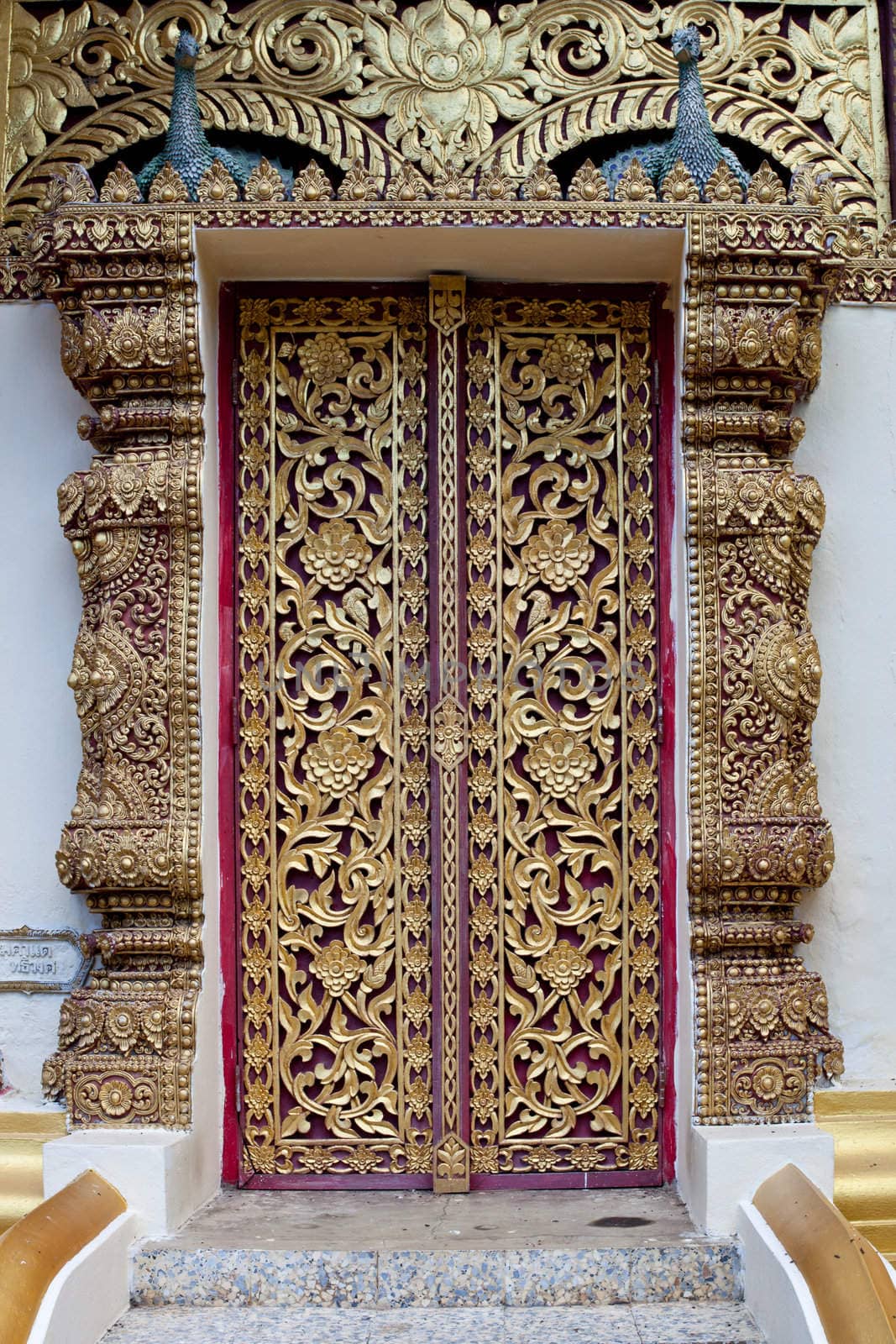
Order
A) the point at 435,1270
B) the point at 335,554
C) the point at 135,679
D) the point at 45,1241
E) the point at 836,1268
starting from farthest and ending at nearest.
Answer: the point at 335,554 < the point at 135,679 < the point at 435,1270 < the point at 45,1241 < the point at 836,1268

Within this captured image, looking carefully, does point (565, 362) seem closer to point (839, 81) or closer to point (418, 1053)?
point (839, 81)

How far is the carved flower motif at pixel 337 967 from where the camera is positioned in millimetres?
3590

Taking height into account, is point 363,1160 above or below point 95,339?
below

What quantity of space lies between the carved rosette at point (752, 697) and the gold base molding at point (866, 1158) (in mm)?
93

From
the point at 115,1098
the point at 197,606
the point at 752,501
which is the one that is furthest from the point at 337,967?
the point at 752,501

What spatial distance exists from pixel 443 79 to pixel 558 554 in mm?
1312

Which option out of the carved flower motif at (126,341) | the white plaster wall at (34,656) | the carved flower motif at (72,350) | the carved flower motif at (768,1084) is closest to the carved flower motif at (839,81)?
the carved flower motif at (126,341)

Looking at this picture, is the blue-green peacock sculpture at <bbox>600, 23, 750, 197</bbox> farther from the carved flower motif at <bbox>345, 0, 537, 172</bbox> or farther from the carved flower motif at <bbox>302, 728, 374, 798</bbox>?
the carved flower motif at <bbox>302, 728, 374, 798</bbox>

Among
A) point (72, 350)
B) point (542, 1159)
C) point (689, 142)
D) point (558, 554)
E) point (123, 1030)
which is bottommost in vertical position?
point (542, 1159)

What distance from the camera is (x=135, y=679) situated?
3428 mm

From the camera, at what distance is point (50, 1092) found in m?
3.43

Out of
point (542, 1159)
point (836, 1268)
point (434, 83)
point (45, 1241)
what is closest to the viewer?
point (836, 1268)

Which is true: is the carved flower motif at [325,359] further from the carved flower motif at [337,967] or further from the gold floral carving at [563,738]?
the carved flower motif at [337,967]

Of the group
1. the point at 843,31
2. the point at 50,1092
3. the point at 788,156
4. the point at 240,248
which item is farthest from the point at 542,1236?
the point at 843,31
